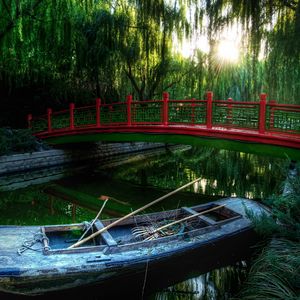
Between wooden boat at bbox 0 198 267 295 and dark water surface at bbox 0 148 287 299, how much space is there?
7.8 inches

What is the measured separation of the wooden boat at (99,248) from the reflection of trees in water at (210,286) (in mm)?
339

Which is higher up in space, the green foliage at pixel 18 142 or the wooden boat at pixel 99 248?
the green foliage at pixel 18 142

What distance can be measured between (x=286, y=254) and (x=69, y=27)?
9100 millimetres

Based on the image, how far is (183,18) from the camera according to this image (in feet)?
31.4

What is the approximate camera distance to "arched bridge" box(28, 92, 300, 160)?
715 cm

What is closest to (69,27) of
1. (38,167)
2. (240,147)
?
(38,167)

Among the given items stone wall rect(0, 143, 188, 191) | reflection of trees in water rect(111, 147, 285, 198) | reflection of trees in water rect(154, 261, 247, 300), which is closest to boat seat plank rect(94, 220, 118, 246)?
reflection of trees in water rect(154, 261, 247, 300)

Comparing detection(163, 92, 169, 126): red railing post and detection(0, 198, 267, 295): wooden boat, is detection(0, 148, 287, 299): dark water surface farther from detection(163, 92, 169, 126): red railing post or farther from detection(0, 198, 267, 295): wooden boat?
detection(163, 92, 169, 126): red railing post

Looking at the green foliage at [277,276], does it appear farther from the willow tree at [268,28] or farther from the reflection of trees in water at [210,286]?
the willow tree at [268,28]

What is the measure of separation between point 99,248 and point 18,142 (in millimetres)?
7360

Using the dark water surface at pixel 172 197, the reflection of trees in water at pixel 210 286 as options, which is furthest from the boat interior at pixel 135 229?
the reflection of trees in water at pixel 210 286

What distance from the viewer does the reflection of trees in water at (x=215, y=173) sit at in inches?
366

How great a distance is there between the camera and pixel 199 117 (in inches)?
344

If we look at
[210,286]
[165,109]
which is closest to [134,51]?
[165,109]
